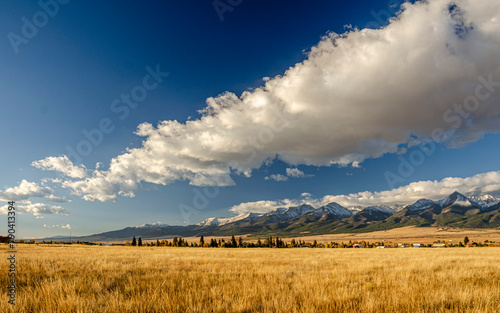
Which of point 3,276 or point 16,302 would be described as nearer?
point 16,302

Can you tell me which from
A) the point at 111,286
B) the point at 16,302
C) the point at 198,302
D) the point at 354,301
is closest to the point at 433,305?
the point at 354,301

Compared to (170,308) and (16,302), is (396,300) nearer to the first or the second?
(170,308)

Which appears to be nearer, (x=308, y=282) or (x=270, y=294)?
(x=270, y=294)

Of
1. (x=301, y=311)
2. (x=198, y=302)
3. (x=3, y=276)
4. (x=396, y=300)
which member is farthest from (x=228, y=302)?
(x=3, y=276)

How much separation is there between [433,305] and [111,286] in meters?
11.0

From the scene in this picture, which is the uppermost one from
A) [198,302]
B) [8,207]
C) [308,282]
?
[8,207]

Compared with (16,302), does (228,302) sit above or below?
below

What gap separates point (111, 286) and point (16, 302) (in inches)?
127

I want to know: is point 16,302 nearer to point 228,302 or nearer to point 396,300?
point 228,302

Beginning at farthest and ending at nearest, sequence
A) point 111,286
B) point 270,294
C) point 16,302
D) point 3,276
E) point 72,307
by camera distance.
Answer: point 3,276 → point 111,286 → point 270,294 → point 16,302 → point 72,307

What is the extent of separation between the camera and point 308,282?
396 inches

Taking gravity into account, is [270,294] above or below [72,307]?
below

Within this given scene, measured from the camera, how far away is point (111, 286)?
9.64 metres

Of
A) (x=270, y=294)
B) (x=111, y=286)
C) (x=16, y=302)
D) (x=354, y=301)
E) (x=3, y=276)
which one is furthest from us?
(x=3, y=276)
